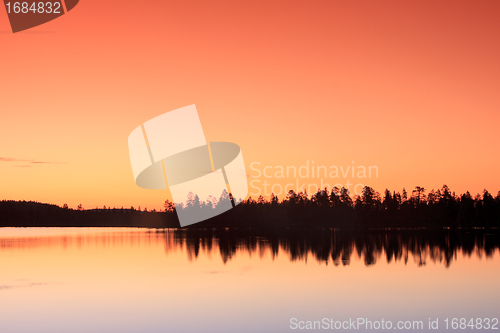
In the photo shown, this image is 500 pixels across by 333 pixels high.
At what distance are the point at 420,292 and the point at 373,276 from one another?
18.7ft

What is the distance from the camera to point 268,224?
172 m

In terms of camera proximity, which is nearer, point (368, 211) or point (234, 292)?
point (234, 292)

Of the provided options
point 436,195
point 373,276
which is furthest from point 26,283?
point 436,195

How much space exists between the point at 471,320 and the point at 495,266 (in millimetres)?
21502

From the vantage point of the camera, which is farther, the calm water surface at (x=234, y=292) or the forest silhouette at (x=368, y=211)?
the forest silhouette at (x=368, y=211)

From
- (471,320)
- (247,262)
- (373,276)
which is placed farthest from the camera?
(247,262)

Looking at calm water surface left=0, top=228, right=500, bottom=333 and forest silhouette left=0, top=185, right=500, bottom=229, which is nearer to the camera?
calm water surface left=0, top=228, right=500, bottom=333

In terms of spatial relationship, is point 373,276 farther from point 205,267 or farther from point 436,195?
point 436,195

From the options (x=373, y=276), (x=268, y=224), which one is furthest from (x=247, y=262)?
(x=268, y=224)

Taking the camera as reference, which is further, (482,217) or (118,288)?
(482,217)

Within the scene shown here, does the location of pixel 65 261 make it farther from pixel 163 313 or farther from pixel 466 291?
pixel 466 291

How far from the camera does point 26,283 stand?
27.9 meters

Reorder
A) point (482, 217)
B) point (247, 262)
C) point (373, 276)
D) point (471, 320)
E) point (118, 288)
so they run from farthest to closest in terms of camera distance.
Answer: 1. point (482, 217)
2. point (247, 262)
3. point (373, 276)
4. point (118, 288)
5. point (471, 320)

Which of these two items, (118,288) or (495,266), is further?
(495,266)
